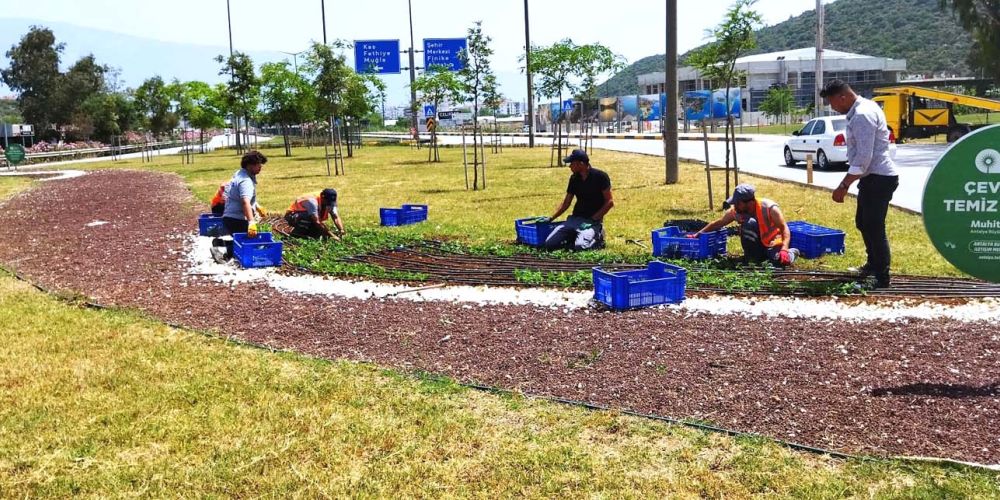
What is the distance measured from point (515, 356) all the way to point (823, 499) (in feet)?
9.22

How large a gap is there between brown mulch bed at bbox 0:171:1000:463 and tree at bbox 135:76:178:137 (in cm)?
3928

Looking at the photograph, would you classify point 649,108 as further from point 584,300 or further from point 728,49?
point 584,300

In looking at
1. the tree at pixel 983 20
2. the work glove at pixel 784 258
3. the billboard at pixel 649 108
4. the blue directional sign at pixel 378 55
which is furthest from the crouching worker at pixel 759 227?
the billboard at pixel 649 108

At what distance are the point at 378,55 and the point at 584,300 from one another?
141ft

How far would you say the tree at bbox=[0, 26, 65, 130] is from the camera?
75.1m

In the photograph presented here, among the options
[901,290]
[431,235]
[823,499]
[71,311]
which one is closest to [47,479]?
[823,499]

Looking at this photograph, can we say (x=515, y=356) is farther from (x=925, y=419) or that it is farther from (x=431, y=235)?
(x=431, y=235)

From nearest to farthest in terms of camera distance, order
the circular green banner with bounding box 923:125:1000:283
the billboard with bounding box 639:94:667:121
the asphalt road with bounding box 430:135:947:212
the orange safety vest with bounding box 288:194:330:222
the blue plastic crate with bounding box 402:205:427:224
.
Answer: the circular green banner with bounding box 923:125:1000:283, the orange safety vest with bounding box 288:194:330:222, the blue plastic crate with bounding box 402:205:427:224, the asphalt road with bounding box 430:135:947:212, the billboard with bounding box 639:94:667:121

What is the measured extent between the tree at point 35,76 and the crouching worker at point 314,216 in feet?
236

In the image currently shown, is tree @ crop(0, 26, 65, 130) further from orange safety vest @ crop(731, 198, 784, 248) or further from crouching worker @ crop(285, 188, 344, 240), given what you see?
orange safety vest @ crop(731, 198, 784, 248)

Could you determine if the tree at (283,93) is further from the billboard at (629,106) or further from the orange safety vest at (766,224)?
the orange safety vest at (766,224)

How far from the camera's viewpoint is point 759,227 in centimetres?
942

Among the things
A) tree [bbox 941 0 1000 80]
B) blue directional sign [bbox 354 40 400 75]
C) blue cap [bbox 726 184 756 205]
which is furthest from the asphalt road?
blue directional sign [bbox 354 40 400 75]

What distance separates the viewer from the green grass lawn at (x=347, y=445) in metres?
4.17
